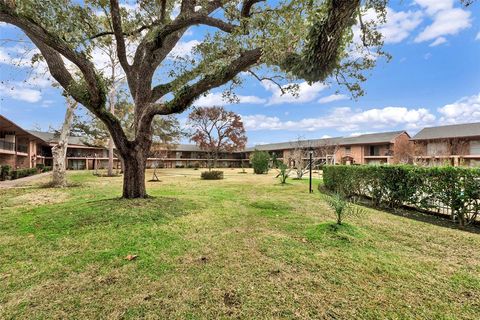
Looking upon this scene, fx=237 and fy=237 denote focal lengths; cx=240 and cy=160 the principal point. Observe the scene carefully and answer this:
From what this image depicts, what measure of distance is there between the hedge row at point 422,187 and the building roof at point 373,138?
98.2 ft

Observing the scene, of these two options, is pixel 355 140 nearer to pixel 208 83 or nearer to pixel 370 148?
pixel 370 148

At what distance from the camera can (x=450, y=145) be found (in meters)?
29.5

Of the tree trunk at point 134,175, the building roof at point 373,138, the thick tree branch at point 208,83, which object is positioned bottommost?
the tree trunk at point 134,175

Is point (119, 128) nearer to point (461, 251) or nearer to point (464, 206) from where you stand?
point (461, 251)

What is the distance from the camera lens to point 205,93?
709cm

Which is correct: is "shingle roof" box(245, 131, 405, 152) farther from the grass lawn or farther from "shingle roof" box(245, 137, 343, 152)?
the grass lawn

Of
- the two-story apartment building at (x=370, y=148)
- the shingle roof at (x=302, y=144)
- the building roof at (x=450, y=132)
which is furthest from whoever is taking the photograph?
the shingle roof at (x=302, y=144)

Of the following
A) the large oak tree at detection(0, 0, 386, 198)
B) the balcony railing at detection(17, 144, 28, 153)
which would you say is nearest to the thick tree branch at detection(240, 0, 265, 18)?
the large oak tree at detection(0, 0, 386, 198)

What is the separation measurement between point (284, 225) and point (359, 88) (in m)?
4.83

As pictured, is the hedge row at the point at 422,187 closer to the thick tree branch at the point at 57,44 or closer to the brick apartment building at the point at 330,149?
the thick tree branch at the point at 57,44

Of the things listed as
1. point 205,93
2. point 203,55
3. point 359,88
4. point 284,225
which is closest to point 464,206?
point 359,88

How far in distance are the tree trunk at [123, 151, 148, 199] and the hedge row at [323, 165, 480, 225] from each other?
8076mm

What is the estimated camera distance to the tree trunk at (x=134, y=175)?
24.6 feet

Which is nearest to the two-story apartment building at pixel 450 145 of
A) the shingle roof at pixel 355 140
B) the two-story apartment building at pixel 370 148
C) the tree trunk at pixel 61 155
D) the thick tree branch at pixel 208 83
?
the two-story apartment building at pixel 370 148
